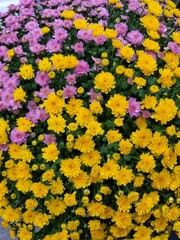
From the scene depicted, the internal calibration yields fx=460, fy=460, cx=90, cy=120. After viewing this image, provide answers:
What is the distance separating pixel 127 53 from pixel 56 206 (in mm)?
620

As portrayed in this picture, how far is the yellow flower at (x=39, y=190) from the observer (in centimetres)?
160

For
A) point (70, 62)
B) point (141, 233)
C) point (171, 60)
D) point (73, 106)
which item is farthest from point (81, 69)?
point (141, 233)

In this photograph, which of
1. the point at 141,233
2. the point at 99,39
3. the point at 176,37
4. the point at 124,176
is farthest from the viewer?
the point at 176,37

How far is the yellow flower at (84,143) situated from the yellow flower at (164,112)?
0.24m

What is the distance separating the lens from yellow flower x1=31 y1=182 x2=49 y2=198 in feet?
5.25

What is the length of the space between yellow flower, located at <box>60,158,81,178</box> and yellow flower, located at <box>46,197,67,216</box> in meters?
0.11

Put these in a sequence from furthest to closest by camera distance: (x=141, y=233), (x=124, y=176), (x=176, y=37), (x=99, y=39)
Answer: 1. (x=176, y=37)
2. (x=99, y=39)
3. (x=141, y=233)
4. (x=124, y=176)

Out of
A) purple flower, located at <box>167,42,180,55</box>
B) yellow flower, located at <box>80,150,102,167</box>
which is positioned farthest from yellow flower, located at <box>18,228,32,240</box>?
purple flower, located at <box>167,42,180,55</box>

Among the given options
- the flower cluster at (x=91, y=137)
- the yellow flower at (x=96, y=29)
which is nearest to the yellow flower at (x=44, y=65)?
the flower cluster at (x=91, y=137)

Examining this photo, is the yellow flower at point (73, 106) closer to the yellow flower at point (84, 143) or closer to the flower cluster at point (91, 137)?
the flower cluster at point (91, 137)

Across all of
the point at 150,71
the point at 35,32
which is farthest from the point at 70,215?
the point at 35,32

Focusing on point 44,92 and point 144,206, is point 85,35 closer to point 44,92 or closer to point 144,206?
point 44,92

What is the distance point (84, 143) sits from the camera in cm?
157

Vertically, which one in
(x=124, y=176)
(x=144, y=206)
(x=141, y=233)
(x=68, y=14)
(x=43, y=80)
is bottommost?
(x=141, y=233)
